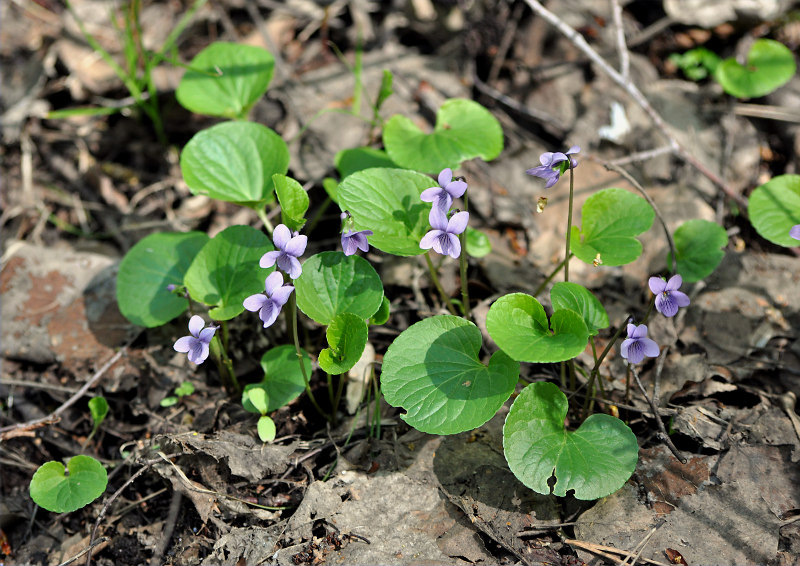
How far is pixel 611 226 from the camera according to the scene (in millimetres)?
2496

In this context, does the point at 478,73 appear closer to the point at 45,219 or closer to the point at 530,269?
the point at 530,269

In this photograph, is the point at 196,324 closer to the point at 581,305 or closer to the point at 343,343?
the point at 343,343

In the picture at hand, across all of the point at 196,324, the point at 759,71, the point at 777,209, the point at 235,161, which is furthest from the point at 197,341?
the point at 759,71

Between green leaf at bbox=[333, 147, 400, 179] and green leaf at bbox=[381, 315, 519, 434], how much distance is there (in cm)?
102

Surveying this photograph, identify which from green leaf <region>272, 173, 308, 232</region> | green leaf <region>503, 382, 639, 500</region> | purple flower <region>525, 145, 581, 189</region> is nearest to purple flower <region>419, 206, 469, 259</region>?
purple flower <region>525, 145, 581, 189</region>

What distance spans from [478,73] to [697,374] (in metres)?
2.21

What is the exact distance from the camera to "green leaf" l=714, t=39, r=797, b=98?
3408 mm

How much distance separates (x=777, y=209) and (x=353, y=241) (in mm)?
1804

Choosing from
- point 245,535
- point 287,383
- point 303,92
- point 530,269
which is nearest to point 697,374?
point 530,269

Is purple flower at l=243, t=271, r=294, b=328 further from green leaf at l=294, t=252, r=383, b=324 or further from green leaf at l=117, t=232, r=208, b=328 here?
green leaf at l=117, t=232, r=208, b=328

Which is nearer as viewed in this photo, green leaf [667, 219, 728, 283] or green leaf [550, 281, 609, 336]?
green leaf [550, 281, 609, 336]

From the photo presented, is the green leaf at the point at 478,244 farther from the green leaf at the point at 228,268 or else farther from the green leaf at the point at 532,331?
the green leaf at the point at 228,268

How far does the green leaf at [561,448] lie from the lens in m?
1.96

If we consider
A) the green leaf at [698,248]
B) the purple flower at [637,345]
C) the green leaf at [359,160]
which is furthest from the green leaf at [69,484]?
the green leaf at [698,248]
